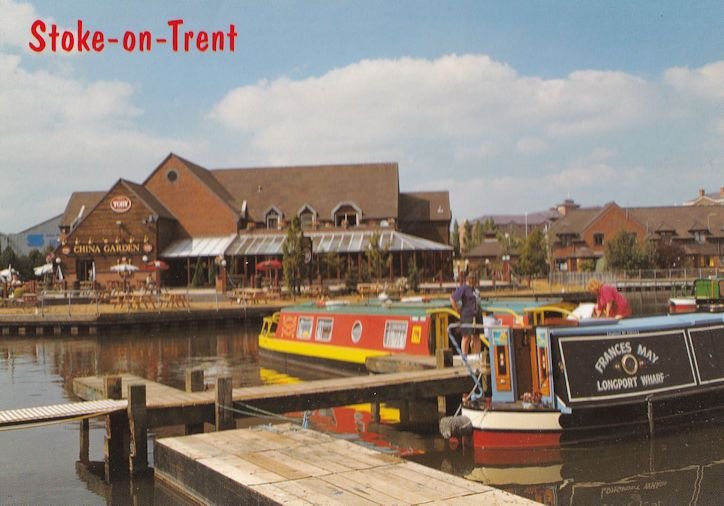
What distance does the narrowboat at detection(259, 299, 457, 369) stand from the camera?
58.1 feet

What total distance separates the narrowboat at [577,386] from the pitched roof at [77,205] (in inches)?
2325

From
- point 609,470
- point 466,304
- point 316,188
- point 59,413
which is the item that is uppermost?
point 316,188

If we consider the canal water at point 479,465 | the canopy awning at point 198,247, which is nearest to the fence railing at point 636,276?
the canopy awning at point 198,247

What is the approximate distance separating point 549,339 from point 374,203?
49.2m

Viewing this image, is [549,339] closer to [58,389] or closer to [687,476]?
[687,476]

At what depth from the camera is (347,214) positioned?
60094 millimetres

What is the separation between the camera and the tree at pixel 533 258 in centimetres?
6625

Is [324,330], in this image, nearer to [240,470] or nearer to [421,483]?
[240,470]

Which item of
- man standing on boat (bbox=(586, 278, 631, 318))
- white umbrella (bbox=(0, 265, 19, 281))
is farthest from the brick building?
man standing on boat (bbox=(586, 278, 631, 318))

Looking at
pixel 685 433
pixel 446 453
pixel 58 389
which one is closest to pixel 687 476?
pixel 685 433

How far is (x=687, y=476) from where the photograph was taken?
10656 millimetres

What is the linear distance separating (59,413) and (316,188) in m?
53.2

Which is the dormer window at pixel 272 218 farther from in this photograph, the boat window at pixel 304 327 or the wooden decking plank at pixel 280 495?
the wooden decking plank at pixel 280 495

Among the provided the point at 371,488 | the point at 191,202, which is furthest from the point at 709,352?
the point at 191,202
